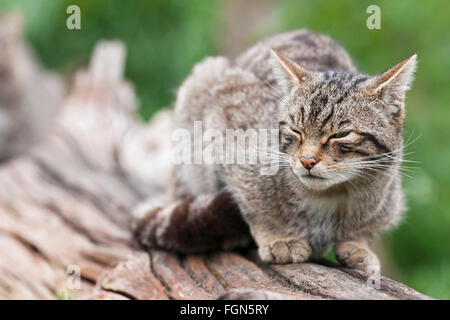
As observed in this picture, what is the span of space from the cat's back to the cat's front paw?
111cm

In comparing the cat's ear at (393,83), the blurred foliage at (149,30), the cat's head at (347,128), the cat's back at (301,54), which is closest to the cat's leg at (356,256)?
the cat's head at (347,128)

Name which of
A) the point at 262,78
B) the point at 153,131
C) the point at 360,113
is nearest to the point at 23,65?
the point at 153,131

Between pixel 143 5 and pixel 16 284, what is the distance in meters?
5.29

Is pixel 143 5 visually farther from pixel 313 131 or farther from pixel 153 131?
pixel 313 131

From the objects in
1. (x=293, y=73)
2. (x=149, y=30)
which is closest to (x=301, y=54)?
(x=293, y=73)

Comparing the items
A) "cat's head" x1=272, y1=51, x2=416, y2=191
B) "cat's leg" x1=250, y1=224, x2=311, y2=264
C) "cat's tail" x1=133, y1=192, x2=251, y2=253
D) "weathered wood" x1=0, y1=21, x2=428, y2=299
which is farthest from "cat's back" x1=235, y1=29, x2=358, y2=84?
"weathered wood" x1=0, y1=21, x2=428, y2=299

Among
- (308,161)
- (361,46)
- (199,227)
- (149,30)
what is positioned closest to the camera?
(308,161)

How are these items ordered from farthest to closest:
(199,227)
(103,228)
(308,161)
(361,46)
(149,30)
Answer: (149,30) → (361,46) → (103,228) → (199,227) → (308,161)

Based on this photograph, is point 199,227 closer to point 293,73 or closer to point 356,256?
point 356,256

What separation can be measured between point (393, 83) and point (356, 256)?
91 centimetres

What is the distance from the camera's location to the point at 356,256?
9.91 ft

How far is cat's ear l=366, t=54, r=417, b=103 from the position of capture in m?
2.79

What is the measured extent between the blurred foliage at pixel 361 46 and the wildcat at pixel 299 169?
104 cm

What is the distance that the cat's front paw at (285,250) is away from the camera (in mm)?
3064
